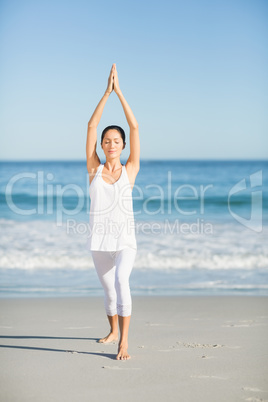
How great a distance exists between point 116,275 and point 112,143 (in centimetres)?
105

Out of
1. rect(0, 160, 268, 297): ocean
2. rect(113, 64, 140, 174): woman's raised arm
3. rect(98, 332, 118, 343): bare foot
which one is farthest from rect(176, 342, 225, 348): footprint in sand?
rect(0, 160, 268, 297): ocean

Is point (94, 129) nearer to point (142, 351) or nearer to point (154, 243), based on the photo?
point (142, 351)

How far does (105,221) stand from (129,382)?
1230 millimetres

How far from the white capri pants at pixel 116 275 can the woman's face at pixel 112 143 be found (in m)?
0.78

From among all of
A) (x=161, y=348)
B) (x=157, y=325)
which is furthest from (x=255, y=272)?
(x=161, y=348)

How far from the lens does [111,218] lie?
4016mm

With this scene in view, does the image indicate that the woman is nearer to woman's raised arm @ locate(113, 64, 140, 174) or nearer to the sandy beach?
woman's raised arm @ locate(113, 64, 140, 174)

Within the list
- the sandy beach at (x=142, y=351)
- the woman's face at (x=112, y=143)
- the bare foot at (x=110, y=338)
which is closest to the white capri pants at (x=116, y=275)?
the bare foot at (x=110, y=338)

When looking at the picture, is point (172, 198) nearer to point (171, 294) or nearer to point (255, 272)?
point (255, 272)

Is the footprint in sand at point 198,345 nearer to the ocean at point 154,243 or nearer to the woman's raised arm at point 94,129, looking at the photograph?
the woman's raised arm at point 94,129

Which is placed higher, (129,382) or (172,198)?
(172,198)

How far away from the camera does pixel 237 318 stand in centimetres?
539

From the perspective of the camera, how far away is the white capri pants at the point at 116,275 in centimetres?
391

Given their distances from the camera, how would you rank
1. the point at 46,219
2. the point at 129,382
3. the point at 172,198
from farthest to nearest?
the point at 172,198, the point at 46,219, the point at 129,382
